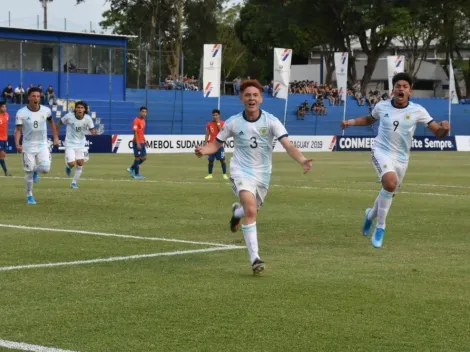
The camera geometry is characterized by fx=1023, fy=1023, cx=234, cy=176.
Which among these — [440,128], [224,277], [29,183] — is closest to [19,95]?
[29,183]

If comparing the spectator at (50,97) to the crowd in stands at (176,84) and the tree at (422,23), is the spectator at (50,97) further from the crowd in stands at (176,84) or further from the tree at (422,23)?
the tree at (422,23)

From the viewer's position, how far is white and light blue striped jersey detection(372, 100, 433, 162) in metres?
13.6

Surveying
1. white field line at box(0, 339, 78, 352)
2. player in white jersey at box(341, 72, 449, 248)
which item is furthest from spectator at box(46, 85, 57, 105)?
white field line at box(0, 339, 78, 352)

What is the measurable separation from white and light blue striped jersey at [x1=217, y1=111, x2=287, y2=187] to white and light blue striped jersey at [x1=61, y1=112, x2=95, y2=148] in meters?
14.2

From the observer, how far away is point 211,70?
50438 mm

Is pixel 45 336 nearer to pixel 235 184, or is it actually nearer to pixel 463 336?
pixel 463 336

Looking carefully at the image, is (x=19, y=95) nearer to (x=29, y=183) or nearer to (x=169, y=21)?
(x=169, y=21)

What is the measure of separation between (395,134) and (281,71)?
1612 inches

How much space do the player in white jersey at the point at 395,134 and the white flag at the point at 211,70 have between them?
1438 inches

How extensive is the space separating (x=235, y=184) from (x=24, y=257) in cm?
271

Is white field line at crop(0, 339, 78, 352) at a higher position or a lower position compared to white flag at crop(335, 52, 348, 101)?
lower

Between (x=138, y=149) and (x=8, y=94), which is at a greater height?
(x=8, y=94)

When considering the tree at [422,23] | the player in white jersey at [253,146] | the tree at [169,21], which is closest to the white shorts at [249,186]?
the player in white jersey at [253,146]

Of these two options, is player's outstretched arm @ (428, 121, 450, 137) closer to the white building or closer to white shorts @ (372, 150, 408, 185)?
white shorts @ (372, 150, 408, 185)
